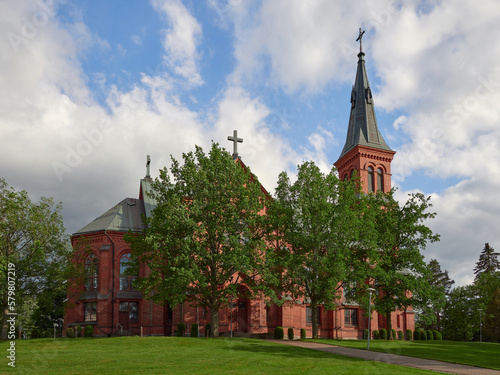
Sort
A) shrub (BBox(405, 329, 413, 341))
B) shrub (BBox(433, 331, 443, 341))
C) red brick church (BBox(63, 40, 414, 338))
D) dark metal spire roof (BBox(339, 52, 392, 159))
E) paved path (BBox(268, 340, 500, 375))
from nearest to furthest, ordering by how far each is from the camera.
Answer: paved path (BBox(268, 340, 500, 375)), red brick church (BBox(63, 40, 414, 338)), shrub (BBox(405, 329, 413, 341)), shrub (BBox(433, 331, 443, 341)), dark metal spire roof (BBox(339, 52, 392, 159))

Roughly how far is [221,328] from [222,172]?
48.4ft

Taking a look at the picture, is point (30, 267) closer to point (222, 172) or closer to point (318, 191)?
point (222, 172)

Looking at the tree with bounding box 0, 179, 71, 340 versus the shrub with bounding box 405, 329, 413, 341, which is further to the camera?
the shrub with bounding box 405, 329, 413, 341

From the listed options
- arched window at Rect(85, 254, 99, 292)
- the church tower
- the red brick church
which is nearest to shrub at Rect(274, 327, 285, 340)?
the red brick church

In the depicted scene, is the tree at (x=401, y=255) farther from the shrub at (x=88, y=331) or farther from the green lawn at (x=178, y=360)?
the shrub at (x=88, y=331)

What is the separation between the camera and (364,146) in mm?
55188

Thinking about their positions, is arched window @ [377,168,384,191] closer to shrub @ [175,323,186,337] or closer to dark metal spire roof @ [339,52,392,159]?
dark metal spire roof @ [339,52,392,159]

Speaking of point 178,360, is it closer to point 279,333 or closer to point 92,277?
point 279,333

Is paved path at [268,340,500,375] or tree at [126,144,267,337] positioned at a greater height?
tree at [126,144,267,337]

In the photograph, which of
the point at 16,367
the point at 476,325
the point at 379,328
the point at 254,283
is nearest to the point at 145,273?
the point at 254,283

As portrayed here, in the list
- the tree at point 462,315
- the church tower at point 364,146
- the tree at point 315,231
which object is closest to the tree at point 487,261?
the tree at point 462,315

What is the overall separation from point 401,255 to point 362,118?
2488 centimetres

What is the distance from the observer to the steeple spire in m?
56.7

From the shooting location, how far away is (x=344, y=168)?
5906 centimetres
